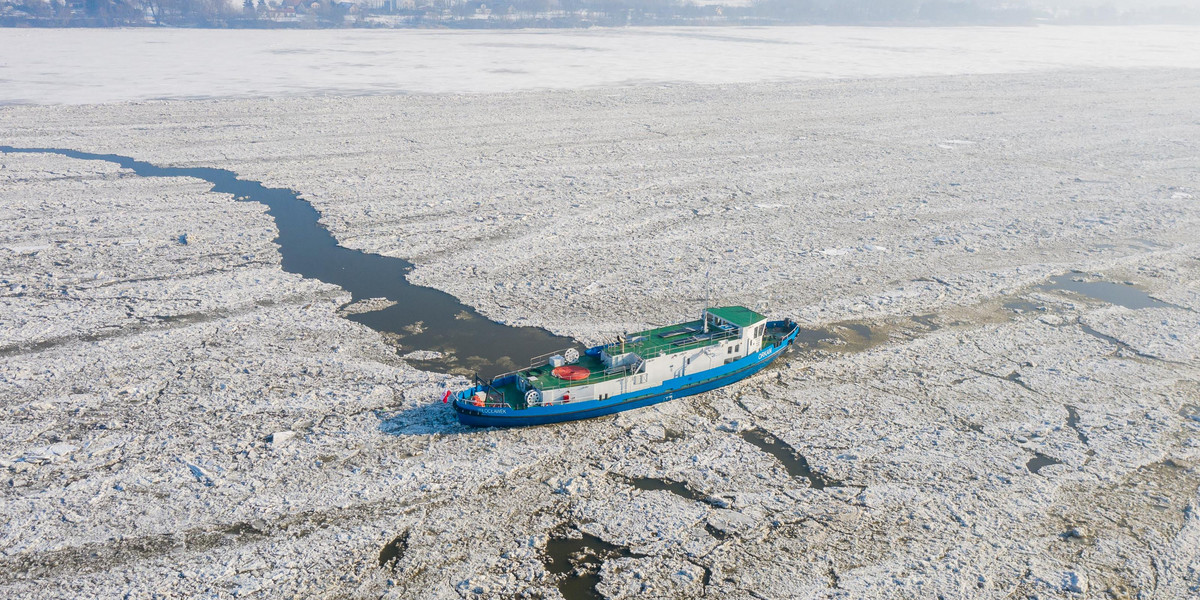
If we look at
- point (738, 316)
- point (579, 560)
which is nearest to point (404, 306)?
point (738, 316)

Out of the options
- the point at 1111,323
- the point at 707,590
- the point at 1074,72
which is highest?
the point at 1074,72

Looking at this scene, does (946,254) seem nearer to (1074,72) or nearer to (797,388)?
(797,388)

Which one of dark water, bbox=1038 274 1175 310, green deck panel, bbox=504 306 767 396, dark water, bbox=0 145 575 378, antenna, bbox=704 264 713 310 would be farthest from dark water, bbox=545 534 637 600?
dark water, bbox=1038 274 1175 310

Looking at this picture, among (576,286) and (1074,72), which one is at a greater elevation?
(1074,72)

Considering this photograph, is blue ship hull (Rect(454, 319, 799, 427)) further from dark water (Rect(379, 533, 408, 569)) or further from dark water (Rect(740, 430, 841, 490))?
dark water (Rect(379, 533, 408, 569))

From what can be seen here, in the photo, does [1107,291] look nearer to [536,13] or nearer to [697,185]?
[697,185]

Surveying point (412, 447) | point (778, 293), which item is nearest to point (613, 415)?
point (412, 447)

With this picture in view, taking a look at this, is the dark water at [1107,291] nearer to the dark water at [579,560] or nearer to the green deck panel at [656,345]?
the green deck panel at [656,345]
